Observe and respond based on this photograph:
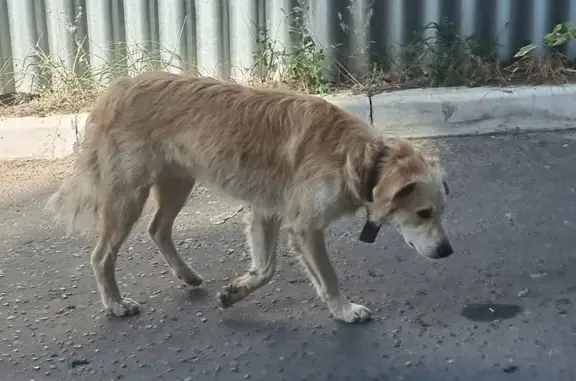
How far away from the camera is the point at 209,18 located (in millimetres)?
7410

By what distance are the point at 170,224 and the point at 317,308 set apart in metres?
0.92

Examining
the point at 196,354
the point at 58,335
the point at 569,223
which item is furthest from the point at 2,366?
the point at 569,223

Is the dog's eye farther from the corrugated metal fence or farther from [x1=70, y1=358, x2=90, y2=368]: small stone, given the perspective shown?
the corrugated metal fence

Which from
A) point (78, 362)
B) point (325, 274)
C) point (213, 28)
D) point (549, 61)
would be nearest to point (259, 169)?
point (325, 274)

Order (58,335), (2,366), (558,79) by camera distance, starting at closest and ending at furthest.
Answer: (2,366), (58,335), (558,79)

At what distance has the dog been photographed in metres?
3.99

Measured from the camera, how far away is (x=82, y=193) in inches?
178

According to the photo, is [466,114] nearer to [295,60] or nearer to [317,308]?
[295,60]

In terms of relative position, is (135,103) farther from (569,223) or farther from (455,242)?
(569,223)

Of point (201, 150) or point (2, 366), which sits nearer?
point (2, 366)

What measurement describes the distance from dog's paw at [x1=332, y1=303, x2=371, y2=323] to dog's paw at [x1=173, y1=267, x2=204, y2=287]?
0.82m

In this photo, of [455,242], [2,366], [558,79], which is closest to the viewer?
[2,366]

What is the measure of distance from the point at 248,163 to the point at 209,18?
3441 millimetres

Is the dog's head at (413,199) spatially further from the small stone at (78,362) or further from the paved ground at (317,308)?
the small stone at (78,362)
